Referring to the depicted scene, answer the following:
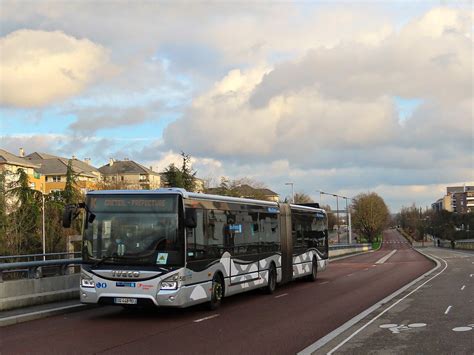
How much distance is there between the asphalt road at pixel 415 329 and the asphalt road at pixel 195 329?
2.31 feet

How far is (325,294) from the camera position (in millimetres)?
19344

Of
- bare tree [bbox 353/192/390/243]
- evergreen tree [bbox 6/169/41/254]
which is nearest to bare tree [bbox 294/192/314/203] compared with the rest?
bare tree [bbox 353/192/390/243]

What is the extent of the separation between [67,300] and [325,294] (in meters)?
8.21

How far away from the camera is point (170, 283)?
1286 centimetres

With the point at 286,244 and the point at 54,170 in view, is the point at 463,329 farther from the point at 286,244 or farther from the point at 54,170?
the point at 54,170

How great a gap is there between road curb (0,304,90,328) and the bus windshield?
5.26 feet

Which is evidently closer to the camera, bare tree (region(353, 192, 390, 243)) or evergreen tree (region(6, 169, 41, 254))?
evergreen tree (region(6, 169, 41, 254))

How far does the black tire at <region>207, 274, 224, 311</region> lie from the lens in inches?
579

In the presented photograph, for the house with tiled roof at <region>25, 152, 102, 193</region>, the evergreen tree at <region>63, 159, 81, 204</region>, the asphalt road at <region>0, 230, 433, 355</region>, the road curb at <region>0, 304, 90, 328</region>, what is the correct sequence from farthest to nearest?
the house with tiled roof at <region>25, 152, 102, 193</region> → the evergreen tree at <region>63, 159, 81, 204</region> → the road curb at <region>0, 304, 90, 328</region> → the asphalt road at <region>0, 230, 433, 355</region>

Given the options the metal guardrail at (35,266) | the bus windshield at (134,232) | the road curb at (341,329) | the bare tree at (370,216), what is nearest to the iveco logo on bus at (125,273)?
the bus windshield at (134,232)

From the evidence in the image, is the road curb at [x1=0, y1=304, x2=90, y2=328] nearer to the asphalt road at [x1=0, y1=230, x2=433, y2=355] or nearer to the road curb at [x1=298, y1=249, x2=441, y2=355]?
the asphalt road at [x1=0, y1=230, x2=433, y2=355]

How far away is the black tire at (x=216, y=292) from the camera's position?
14.7 metres

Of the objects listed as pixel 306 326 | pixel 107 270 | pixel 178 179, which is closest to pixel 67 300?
pixel 107 270

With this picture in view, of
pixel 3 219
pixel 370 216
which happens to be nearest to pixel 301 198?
pixel 370 216
